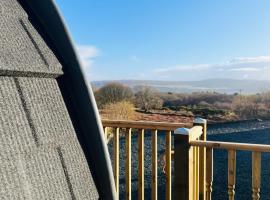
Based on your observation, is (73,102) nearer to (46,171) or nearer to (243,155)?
(46,171)

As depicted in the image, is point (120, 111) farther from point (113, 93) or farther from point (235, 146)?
point (235, 146)

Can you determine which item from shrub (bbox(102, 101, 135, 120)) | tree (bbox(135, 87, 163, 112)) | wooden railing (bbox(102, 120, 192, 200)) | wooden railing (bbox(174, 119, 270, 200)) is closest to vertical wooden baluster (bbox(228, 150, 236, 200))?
wooden railing (bbox(174, 119, 270, 200))

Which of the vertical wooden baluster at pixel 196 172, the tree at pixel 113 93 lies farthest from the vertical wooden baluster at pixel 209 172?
the tree at pixel 113 93

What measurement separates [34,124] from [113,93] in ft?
42.6

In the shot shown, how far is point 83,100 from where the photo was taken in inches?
40.1

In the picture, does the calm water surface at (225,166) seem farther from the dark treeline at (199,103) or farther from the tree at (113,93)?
the tree at (113,93)

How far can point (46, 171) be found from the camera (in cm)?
81

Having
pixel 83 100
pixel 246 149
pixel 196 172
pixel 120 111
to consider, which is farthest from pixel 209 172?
pixel 120 111

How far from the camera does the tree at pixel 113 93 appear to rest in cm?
1299

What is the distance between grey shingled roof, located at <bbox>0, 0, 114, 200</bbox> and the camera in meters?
0.75

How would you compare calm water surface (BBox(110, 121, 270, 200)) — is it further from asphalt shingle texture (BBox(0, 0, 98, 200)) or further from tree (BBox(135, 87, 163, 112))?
asphalt shingle texture (BBox(0, 0, 98, 200))

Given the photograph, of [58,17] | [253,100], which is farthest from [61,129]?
[253,100]

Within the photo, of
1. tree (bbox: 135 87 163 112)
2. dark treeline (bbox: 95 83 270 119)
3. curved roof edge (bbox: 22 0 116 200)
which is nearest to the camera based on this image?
curved roof edge (bbox: 22 0 116 200)

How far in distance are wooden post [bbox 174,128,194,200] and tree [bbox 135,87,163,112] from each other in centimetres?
1267
